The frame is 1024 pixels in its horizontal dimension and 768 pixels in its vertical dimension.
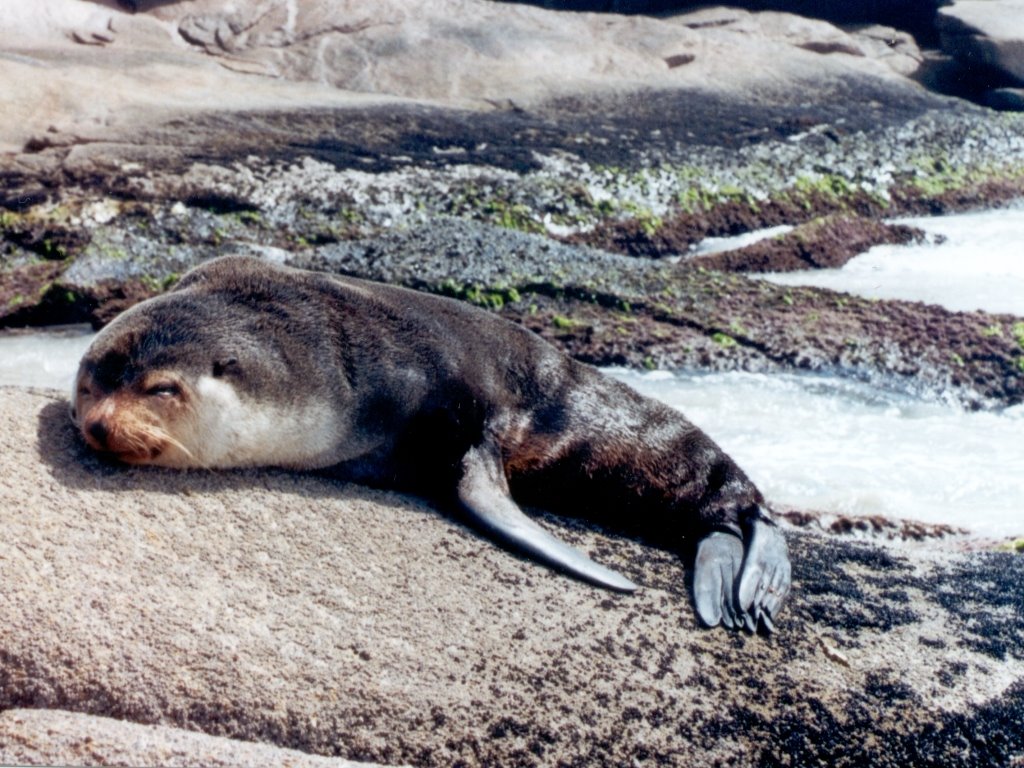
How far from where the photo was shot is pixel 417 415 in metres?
4.02

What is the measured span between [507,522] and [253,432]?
31.2 inches

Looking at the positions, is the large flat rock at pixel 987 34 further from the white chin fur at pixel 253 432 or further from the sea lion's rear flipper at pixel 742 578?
the white chin fur at pixel 253 432

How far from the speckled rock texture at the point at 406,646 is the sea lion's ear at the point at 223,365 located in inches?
12.0

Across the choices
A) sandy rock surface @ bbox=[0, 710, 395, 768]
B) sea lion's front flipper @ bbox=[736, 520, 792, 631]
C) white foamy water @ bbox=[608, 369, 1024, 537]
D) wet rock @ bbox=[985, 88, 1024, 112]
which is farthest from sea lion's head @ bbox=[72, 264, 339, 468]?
wet rock @ bbox=[985, 88, 1024, 112]

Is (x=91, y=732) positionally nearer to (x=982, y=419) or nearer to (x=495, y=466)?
(x=495, y=466)

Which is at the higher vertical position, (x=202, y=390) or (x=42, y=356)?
(x=202, y=390)

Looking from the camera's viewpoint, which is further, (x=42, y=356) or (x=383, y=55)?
(x=383, y=55)

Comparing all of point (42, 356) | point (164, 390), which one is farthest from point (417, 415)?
point (42, 356)

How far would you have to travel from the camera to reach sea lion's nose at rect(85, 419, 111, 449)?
11.4 ft

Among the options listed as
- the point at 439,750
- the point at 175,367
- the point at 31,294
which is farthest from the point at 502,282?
the point at 439,750

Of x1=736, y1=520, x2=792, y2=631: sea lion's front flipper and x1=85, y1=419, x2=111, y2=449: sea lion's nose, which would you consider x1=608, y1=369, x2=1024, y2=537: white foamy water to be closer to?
x1=736, y1=520, x2=792, y2=631: sea lion's front flipper

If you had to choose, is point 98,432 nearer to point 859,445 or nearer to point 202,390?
point 202,390

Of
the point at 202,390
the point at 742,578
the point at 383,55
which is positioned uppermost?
the point at 202,390

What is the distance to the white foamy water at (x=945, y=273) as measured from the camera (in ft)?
23.2
